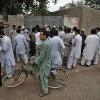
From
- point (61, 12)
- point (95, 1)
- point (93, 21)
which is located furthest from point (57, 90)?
point (95, 1)

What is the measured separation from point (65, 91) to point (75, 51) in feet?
10.9

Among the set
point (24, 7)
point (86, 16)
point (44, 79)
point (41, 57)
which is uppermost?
point (24, 7)

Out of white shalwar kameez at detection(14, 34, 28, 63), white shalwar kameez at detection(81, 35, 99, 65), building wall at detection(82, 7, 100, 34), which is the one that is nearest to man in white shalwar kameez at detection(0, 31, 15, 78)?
white shalwar kameez at detection(14, 34, 28, 63)

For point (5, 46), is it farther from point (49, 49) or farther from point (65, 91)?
point (65, 91)

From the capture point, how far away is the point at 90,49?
11406 millimetres

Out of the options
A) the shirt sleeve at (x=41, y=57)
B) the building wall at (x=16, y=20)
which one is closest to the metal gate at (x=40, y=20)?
the building wall at (x=16, y=20)

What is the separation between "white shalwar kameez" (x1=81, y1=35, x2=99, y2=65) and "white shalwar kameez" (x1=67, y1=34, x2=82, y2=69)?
0.60 meters

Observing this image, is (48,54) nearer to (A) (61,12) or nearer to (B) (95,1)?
(A) (61,12)

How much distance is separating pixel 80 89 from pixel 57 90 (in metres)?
0.70

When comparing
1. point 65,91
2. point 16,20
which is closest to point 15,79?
point 65,91

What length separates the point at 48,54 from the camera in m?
7.20

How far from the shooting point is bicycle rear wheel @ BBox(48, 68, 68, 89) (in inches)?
318

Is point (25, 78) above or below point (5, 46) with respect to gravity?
below

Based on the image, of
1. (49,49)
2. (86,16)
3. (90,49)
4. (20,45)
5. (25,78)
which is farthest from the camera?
(86,16)
